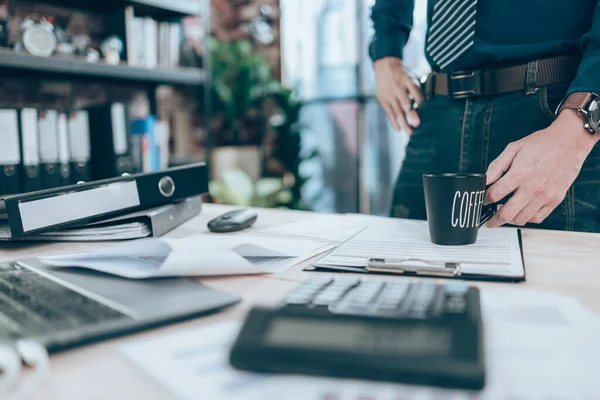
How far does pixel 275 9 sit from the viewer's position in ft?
12.2

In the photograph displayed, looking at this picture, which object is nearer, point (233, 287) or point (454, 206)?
point (233, 287)

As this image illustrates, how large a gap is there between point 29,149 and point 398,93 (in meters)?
1.53

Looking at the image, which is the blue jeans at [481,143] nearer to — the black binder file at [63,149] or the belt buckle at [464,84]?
the belt buckle at [464,84]

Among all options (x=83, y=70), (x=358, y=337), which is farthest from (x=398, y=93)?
(x=83, y=70)

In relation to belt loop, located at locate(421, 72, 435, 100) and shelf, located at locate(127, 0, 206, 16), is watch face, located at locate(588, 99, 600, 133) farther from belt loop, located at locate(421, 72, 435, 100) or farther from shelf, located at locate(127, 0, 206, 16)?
shelf, located at locate(127, 0, 206, 16)

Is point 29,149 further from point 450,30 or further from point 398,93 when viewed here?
point 450,30

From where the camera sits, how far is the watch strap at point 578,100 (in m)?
0.80

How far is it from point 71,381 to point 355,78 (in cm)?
332

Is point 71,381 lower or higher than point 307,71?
lower

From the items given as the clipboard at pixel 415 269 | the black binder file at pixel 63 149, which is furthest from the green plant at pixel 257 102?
the clipboard at pixel 415 269

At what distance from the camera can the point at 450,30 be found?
3.43 feet

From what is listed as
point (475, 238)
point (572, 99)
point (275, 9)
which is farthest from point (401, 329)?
point (275, 9)

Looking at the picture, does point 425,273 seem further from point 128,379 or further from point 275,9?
point 275,9

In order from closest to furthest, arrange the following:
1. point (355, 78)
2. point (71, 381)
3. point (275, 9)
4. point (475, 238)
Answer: point (71, 381), point (475, 238), point (355, 78), point (275, 9)
